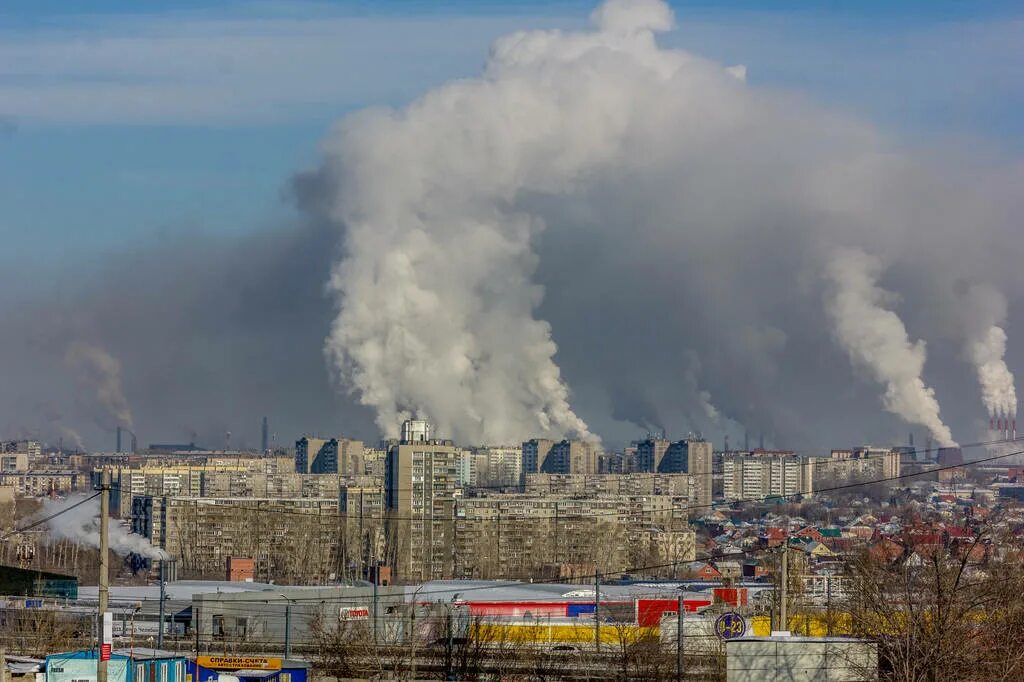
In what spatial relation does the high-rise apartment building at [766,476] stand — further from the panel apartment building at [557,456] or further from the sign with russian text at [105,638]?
the sign with russian text at [105,638]

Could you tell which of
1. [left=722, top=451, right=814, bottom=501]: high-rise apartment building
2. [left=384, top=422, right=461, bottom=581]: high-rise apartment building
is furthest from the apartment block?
[left=722, top=451, right=814, bottom=501]: high-rise apartment building

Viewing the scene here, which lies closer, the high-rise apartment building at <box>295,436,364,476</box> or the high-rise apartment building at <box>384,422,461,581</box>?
the high-rise apartment building at <box>384,422,461,581</box>

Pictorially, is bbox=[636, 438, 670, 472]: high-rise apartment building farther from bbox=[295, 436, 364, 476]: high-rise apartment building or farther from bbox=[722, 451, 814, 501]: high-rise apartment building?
bbox=[295, 436, 364, 476]: high-rise apartment building

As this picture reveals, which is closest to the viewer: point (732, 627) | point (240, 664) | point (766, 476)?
point (732, 627)

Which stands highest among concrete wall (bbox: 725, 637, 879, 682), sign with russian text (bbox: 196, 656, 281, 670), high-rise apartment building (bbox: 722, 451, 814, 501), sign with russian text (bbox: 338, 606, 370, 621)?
high-rise apartment building (bbox: 722, 451, 814, 501)

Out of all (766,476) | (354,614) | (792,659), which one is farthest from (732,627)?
(766,476)

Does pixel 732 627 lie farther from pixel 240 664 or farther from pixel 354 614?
pixel 354 614

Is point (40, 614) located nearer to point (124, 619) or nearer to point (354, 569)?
point (124, 619)

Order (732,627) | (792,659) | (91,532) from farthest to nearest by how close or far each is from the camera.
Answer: (91,532), (732,627), (792,659)
